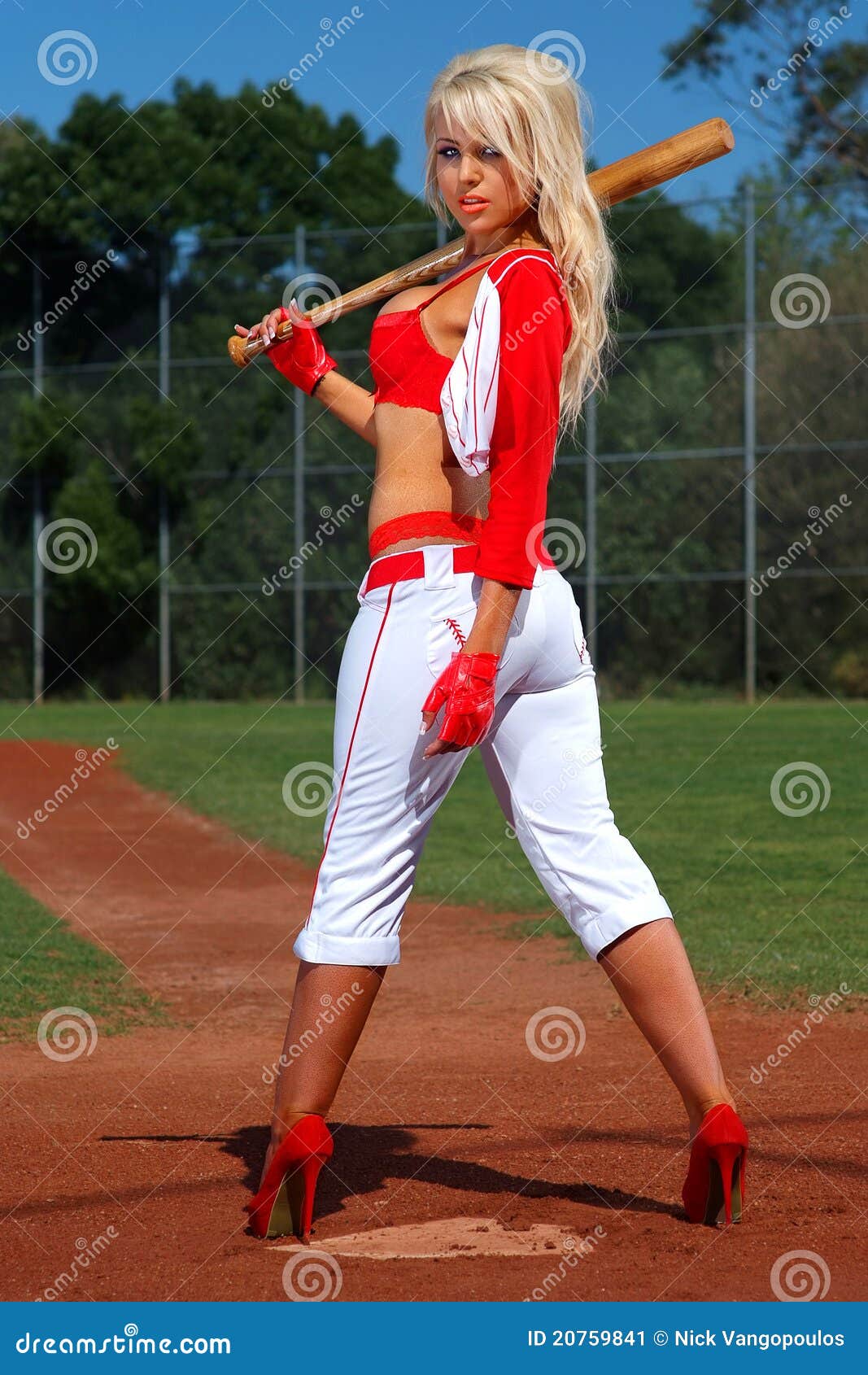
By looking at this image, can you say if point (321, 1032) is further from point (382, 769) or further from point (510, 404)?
point (510, 404)

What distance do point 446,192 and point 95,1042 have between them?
3.20 metres

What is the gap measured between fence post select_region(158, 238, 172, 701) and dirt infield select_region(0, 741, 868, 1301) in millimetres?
16330

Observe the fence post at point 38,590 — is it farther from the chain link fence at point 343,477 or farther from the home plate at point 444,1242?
the home plate at point 444,1242

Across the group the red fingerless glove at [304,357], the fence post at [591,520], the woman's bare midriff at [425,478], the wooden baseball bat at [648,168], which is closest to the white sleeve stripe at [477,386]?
the woman's bare midriff at [425,478]

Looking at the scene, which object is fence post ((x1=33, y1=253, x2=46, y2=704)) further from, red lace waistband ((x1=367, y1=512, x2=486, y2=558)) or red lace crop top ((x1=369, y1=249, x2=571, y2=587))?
red lace crop top ((x1=369, y1=249, x2=571, y2=587))

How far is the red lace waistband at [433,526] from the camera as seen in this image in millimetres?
2967

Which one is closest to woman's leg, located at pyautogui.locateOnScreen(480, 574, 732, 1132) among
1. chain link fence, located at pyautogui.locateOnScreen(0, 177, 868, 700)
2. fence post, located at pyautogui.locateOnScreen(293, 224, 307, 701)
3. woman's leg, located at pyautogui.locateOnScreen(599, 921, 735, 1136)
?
woman's leg, located at pyautogui.locateOnScreen(599, 921, 735, 1136)

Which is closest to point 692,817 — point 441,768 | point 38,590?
point 441,768

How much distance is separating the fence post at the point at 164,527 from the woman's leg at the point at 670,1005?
2002cm

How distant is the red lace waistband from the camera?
9.73 feet

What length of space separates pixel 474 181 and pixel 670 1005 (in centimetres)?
161

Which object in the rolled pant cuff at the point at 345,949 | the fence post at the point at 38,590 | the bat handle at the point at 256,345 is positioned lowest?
the fence post at the point at 38,590

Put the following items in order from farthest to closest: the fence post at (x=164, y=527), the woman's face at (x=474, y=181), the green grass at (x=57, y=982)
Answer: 1. the fence post at (x=164, y=527)
2. the green grass at (x=57, y=982)
3. the woman's face at (x=474, y=181)

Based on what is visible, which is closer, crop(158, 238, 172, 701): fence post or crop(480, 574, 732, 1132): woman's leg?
crop(480, 574, 732, 1132): woman's leg
